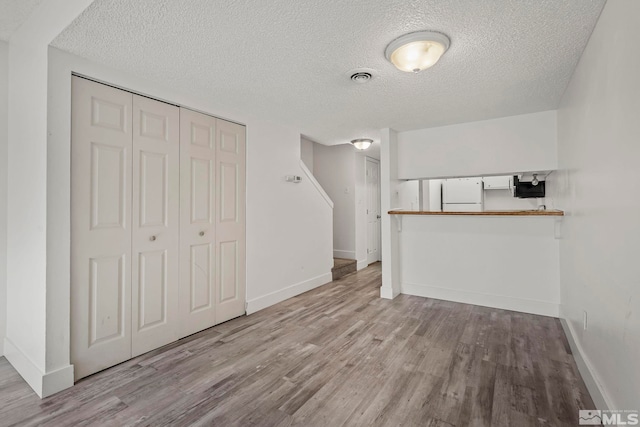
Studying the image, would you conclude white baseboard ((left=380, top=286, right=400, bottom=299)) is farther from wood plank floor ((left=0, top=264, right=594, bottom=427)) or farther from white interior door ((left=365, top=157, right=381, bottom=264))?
white interior door ((left=365, top=157, right=381, bottom=264))

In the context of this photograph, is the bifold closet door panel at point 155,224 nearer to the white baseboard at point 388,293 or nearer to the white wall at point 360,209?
the white baseboard at point 388,293

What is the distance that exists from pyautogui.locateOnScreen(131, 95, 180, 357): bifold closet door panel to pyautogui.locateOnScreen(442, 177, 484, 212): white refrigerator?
4.10m

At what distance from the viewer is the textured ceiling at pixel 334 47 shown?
1594mm

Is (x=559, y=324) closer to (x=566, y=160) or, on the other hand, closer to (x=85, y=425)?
(x=566, y=160)

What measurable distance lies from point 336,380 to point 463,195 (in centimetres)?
381

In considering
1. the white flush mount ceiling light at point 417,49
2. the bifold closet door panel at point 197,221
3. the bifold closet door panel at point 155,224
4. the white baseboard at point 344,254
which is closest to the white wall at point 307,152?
the white baseboard at point 344,254

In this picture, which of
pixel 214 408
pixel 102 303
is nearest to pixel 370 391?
pixel 214 408

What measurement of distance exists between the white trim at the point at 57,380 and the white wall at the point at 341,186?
4294mm

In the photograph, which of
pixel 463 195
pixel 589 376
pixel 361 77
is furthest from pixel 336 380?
pixel 463 195

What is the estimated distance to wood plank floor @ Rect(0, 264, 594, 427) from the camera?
170 centimetres

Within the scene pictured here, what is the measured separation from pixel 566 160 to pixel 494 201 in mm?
2084

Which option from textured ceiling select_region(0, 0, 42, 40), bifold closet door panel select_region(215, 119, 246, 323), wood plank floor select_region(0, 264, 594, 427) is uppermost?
textured ceiling select_region(0, 0, 42, 40)

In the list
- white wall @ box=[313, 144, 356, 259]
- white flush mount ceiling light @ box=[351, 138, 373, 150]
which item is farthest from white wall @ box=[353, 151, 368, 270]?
white flush mount ceiling light @ box=[351, 138, 373, 150]

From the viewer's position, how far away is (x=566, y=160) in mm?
2691
